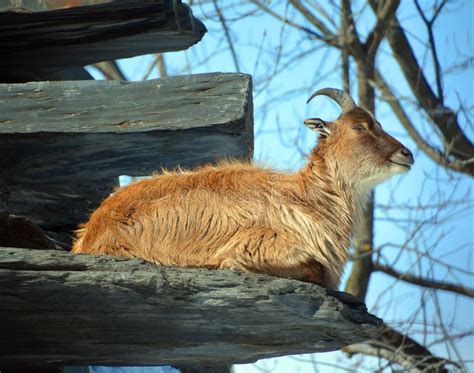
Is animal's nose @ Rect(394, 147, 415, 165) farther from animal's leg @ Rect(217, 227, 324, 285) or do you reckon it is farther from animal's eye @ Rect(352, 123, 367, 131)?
animal's leg @ Rect(217, 227, 324, 285)

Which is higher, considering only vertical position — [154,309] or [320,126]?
[320,126]

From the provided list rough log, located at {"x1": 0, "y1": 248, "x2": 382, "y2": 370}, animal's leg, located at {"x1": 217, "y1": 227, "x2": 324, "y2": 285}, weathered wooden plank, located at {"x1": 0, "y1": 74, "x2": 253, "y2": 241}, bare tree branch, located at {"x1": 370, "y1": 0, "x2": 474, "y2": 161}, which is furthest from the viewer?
bare tree branch, located at {"x1": 370, "y1": 0, "x2": 474, "y2": 161}

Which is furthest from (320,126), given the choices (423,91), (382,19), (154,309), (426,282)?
(423,91)

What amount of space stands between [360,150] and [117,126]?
133 centimetres

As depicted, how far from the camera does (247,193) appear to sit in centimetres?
596

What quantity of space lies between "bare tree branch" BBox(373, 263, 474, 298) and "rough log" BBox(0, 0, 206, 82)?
21.5ft

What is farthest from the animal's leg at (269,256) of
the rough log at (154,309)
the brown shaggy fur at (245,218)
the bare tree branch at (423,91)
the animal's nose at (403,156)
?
the bare tree branch at (423,91)

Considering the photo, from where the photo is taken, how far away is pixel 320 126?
652cm

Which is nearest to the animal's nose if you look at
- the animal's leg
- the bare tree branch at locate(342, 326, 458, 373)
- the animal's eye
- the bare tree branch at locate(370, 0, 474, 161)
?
the animal's eye

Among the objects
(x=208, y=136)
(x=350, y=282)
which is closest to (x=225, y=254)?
(x=208, y=136)

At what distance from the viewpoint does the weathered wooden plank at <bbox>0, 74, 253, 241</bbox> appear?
20.2 ft

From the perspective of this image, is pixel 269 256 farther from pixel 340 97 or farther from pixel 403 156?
pixel 340 97

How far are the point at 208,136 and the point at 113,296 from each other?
4.43ft

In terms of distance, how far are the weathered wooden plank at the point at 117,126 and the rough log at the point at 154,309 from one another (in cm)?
112
